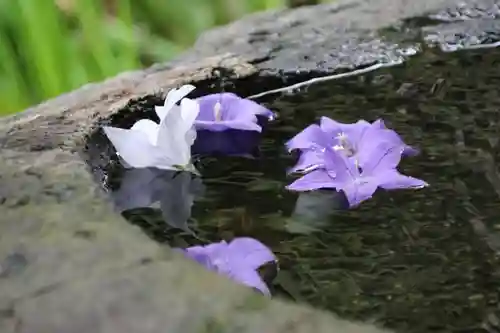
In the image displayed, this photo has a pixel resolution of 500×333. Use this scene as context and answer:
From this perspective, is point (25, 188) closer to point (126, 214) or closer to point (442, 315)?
point (126, 214)

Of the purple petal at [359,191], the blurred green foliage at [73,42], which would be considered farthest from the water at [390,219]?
the blurred green foliage at [73,42]

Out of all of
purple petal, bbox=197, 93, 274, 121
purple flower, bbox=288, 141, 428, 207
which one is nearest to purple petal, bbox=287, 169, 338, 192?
purple flower, bbox=288, 141, 428, 207

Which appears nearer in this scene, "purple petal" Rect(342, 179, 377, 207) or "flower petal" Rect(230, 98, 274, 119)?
→ "purple petal" Rect(342, 179, 377, 207)

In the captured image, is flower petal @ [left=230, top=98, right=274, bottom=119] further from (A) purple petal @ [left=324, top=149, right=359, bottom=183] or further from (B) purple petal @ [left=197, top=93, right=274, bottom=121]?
(A) purple petal @ [left=324, top=149, right=359, bottom=183]

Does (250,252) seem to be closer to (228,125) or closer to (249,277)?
(249,277)

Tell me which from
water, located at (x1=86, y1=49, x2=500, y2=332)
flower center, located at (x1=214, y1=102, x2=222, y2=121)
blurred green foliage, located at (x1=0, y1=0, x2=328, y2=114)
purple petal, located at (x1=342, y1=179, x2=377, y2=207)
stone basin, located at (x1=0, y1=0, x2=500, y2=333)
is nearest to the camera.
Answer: stone basin, located at (x1=0, y1=0, x2=500, y2=333)

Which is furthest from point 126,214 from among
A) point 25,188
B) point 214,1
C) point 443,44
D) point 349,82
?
point 214,1
